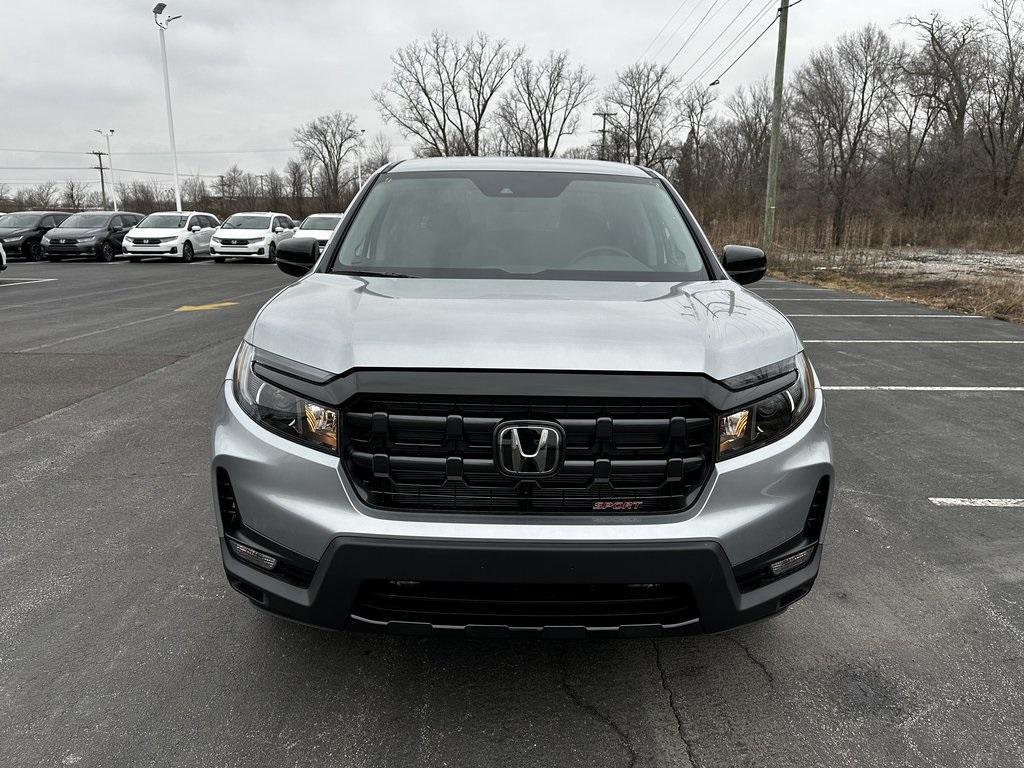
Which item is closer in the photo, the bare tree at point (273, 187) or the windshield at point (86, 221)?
the windshield at point (86, 221)

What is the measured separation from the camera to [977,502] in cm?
405

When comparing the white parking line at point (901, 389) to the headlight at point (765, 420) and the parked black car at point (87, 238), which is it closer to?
the headlight at point (765, 420)

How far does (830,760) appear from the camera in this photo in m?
2.06

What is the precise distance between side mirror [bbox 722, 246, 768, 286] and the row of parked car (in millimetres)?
21269

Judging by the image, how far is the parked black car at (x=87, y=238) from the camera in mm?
25656

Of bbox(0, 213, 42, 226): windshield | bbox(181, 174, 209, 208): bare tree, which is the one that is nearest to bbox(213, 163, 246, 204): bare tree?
bbox(181, 174, 209, 208): bare tree

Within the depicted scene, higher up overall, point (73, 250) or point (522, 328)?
point (522, 328)

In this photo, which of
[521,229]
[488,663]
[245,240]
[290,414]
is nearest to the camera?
[290,414]

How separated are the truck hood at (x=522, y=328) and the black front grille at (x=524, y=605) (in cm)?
60

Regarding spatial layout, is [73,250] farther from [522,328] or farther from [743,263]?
[522,328]

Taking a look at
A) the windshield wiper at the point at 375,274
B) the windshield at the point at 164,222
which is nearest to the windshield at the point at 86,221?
the windshield at the point at 164,222

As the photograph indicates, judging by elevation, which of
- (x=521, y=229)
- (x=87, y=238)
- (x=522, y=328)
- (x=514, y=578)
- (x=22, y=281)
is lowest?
(x=22, y=281)

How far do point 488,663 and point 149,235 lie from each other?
26.5 metres

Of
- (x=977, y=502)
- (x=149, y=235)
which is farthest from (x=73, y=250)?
(x=977, y=502)
